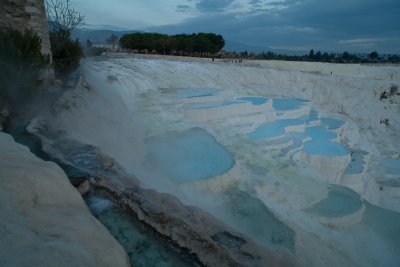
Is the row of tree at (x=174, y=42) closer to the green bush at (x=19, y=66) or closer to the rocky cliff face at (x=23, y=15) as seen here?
the rocky cliff face at (x=23, y=15)

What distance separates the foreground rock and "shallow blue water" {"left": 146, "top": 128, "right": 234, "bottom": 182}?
3594 millimetres

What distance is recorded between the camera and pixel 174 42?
29.8 meters

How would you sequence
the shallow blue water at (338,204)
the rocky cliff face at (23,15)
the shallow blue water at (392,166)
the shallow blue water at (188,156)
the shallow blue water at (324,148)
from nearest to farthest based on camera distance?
the shallow blue water at (188,156), the rocky cliff face at (23,15), the shallow blue water at (338,204), the shallow blue water at (324,148), the shallow blue water at (392,166)

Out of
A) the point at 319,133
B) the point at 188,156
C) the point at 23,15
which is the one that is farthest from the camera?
the point at 319,133

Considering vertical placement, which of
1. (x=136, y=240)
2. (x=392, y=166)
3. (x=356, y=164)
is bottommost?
(x=392, y=166)

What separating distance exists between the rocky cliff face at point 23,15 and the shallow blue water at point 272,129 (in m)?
5.73

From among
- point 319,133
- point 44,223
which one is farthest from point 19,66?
point 319,133

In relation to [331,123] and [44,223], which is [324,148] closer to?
[331,123]

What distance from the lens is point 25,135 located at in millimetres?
4414

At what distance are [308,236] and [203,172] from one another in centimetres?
217

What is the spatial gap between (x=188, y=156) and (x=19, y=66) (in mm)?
3552

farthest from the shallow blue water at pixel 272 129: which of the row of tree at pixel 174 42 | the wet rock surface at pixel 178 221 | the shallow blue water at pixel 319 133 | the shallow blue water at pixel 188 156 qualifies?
the row of tree at pixel 174 42

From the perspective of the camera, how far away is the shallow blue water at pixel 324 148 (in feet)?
30.1

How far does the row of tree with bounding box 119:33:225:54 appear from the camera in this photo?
96.2 feet
